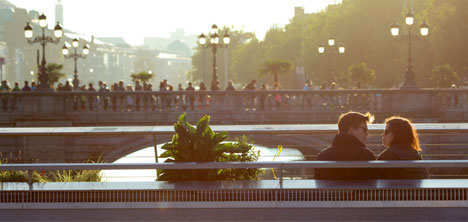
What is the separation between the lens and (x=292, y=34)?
293ft

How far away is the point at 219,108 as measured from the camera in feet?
98.5

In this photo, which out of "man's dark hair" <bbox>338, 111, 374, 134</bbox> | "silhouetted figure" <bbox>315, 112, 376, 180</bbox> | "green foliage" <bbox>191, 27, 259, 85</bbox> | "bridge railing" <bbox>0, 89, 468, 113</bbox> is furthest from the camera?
"green foliage" <bbox>191, 27, 259, 85</bbox>

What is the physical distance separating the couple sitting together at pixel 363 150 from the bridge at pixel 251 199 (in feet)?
0.96

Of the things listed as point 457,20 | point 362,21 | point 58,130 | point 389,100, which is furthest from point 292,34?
point 58,130

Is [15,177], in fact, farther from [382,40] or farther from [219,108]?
[382,40]

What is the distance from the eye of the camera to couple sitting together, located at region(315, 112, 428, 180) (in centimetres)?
775

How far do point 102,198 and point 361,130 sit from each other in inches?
92.7

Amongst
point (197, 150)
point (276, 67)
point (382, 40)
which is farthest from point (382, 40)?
point (197, 150)

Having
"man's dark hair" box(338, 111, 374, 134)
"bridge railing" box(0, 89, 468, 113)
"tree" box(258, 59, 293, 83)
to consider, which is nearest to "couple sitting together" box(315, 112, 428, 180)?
"man's dark hair" box(338, 111, 374, 134)

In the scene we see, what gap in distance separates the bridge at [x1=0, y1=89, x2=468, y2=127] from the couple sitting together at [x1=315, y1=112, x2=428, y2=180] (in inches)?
819

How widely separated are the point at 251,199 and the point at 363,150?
123 centimetres

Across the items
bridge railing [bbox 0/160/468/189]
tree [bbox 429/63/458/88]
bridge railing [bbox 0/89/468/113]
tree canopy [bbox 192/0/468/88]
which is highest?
tree canopy [bbox 192/0/468/88]

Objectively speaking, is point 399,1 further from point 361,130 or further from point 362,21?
point 361,130

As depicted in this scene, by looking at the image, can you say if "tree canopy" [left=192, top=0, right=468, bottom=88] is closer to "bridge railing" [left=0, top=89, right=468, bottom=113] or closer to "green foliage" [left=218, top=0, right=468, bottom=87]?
"green foliage" [left=218, top=0, right=468, bottom=87]
